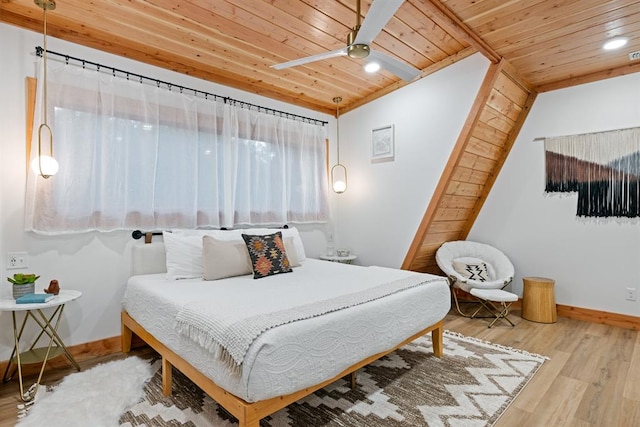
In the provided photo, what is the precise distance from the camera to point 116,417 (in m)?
1.87

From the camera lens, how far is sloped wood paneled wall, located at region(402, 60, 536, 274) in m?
3.29

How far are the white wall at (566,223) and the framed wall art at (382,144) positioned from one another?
1.44 metres

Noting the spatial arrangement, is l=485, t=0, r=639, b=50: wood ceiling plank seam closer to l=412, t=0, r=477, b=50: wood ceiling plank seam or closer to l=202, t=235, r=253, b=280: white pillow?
l=412, t=0, r=477, b=50: wood ceiling plank seam

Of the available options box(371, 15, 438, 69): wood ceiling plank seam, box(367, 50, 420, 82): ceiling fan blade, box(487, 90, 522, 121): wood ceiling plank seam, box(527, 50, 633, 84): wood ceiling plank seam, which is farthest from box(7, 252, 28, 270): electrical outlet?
box(527, 50, 633, 84): wood ceiling plank seam

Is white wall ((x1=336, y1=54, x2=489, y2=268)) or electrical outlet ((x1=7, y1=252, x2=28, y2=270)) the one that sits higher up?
white wall ((x1=336, y1=54, x2=489, y2=268))

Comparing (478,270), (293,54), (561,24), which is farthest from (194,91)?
(478,270)

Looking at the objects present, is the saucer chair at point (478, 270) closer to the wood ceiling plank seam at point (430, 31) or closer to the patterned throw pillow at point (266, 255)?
the patterned throw pillow at point (266, 255)

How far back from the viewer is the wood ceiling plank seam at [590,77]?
324 cm

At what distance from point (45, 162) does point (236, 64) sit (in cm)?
180

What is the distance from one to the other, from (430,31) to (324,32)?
0.95 m

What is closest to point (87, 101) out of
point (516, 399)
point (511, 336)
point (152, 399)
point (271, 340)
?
point (152, 399)

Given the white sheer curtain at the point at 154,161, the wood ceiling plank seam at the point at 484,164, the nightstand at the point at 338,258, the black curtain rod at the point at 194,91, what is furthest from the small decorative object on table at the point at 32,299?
the wood ceiling plank seam at the point at 484,164

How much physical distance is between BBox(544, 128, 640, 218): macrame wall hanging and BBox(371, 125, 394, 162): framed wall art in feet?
5.64

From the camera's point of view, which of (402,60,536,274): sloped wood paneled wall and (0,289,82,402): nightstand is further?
(402,60,536,274): sloped wood paneled wall
